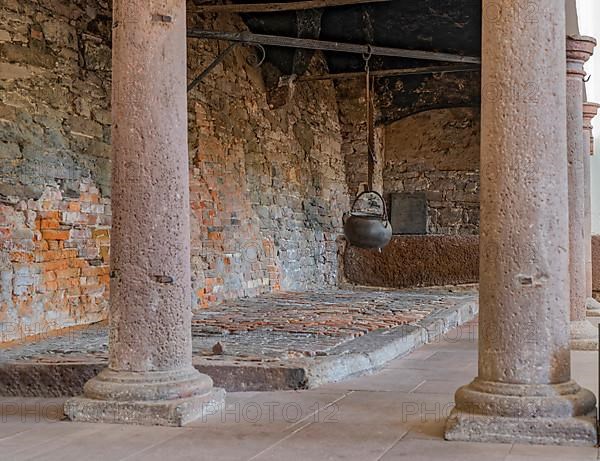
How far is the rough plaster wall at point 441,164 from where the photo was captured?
10.8 meters

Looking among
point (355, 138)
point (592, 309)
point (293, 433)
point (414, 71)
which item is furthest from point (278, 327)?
point (355, 138)

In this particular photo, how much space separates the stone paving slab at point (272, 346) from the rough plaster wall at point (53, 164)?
0.31 m

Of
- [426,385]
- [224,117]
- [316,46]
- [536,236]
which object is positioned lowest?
[426,385]

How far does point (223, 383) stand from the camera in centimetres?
398

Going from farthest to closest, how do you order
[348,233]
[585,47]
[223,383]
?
[348,233], [585,47], [223,383]

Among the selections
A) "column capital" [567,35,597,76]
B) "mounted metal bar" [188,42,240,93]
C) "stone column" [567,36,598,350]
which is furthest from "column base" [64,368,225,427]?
"mounted metal bar" [188,42,240,93]

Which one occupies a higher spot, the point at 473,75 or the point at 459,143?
the point at 473,75

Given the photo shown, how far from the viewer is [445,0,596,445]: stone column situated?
288cm

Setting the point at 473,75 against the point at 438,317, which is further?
the point at 473,75

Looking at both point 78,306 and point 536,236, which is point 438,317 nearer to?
point 78,306


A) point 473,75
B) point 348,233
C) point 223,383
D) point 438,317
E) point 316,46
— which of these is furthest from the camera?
point 473,75

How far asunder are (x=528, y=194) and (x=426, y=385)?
1.52m

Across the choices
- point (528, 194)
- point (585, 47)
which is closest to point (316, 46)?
point (585, 47)

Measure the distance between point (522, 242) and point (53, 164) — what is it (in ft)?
12.2
